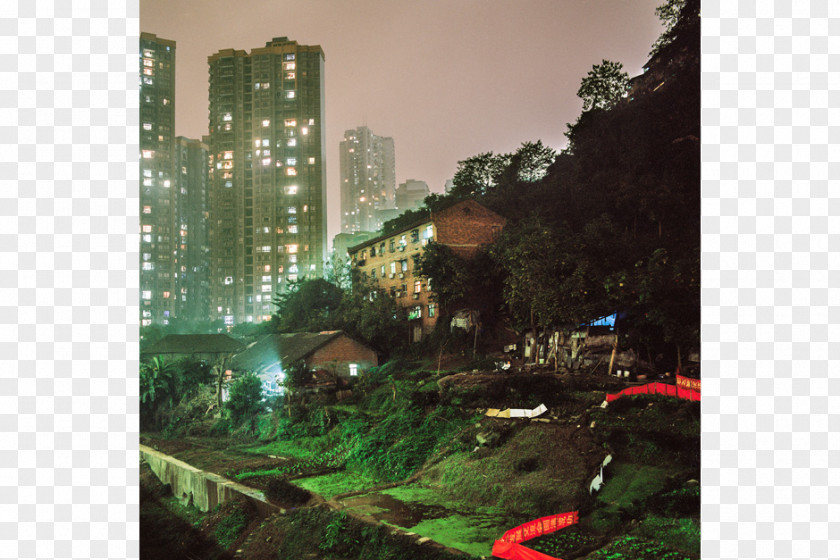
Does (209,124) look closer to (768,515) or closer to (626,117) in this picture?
(626,117)

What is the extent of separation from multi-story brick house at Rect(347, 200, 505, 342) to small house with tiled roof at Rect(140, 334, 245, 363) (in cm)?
1281

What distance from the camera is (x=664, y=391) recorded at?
1233cm

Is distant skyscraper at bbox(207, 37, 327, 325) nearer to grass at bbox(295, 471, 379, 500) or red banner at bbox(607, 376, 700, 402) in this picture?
grass at bbox(295, 471, 379, 500)

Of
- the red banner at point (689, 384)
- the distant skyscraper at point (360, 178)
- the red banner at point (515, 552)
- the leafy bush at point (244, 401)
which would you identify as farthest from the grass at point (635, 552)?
the distant skyscraper at point (360, 178)

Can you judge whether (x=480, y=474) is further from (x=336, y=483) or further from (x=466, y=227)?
(x=466, y=227)

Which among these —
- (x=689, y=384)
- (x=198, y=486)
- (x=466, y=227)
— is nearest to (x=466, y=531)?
(x=689, y=384)

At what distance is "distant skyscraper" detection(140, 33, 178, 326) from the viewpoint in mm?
75438

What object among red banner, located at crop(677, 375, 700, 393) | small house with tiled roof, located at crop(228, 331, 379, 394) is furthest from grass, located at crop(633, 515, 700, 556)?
small house with tiled roof, located at crop(228, 331, 379, 394)

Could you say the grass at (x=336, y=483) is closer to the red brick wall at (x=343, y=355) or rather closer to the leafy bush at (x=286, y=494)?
the leafy bush at (x=286, y=494)

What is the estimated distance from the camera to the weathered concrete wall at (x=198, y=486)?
11.2 metres

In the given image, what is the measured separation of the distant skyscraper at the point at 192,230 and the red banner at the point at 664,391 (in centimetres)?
7953

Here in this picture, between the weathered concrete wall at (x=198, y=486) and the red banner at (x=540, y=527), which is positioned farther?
the weathered concrete wall at (x=198, y=486)

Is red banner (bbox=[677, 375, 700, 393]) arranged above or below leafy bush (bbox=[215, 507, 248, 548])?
above

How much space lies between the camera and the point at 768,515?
150 inches
